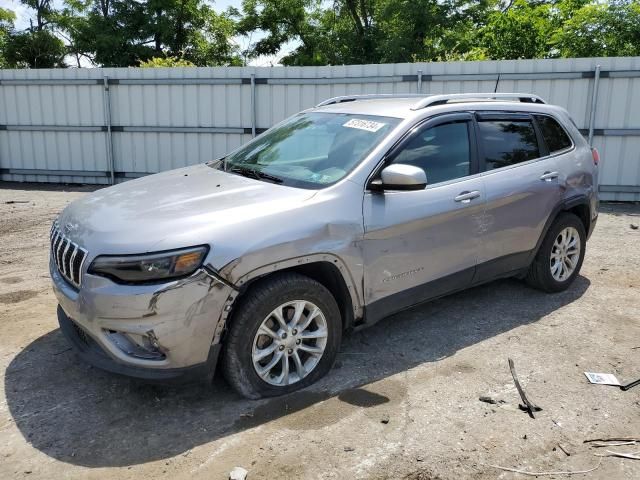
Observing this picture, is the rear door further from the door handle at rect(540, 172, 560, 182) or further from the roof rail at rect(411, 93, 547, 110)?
the roof rail at rect(411, 93, 547, 110)

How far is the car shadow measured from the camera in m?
3.12

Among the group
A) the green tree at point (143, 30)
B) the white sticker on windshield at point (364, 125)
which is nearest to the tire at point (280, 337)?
the white sticker on windshield at point (364, 125)

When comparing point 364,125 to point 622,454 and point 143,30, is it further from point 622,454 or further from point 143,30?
point 143,30

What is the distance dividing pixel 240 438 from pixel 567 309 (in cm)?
320

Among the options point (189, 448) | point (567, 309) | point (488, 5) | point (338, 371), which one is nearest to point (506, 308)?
point (567, 309)

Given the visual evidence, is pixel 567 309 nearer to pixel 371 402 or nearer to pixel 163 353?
pixel 371 402

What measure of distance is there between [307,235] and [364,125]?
1.17 metres

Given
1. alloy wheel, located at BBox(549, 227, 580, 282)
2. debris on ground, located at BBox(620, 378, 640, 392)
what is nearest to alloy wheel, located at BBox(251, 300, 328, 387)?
debris on ground, located at BBox(620, 378, 640, 392)

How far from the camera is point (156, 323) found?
3.02 meters

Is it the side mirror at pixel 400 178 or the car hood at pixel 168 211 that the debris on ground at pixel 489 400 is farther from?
the car hood at pixel 168 211

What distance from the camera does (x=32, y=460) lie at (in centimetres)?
296

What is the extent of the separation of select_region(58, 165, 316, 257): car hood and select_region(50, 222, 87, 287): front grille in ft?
0.15

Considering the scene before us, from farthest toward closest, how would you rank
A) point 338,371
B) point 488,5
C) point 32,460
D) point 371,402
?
point 488,5 → point 338,371 → point 371,402 → point 32,460

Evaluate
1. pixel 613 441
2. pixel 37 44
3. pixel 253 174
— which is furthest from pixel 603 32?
pixel 37 44
